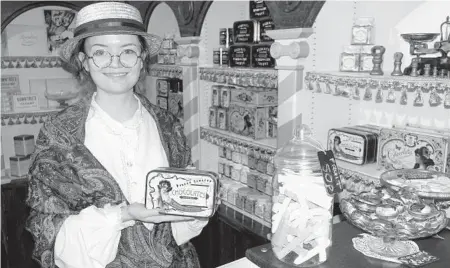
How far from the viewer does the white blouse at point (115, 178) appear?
5.21ft

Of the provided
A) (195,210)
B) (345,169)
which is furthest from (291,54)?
(195,210)

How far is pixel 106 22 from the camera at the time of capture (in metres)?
1.64

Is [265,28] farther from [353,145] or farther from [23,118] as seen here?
[23,118]

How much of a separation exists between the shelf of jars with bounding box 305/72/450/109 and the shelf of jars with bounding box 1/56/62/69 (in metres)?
3.60

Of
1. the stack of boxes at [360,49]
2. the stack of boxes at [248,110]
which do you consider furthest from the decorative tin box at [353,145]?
the stack of boxes at [248,110]

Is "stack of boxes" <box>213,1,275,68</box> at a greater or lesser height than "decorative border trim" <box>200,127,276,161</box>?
greater

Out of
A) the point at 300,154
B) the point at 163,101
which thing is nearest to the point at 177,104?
the point at 163,101

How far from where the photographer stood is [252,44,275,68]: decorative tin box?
3053mm

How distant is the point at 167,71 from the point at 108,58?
2830mm

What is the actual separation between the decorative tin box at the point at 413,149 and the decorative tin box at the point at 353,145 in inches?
3.2

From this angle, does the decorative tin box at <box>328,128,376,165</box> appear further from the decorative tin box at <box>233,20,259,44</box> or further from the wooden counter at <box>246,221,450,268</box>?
the decorative tin box at <box>233,20,259,44</box>

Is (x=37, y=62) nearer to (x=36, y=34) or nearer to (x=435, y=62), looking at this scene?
(x=36, y=34)

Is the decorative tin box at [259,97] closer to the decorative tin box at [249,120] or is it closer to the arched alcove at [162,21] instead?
the decorative tin box at [249,120]

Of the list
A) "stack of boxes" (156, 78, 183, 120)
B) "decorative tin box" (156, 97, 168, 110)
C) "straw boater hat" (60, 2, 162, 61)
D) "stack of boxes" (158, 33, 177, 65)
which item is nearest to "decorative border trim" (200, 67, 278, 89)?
"stack of boxes" (156, 78, 183, 120)
